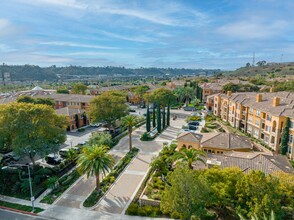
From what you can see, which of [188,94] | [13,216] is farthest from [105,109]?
[188,94]

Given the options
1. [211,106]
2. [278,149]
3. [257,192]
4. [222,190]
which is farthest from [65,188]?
[211,106]

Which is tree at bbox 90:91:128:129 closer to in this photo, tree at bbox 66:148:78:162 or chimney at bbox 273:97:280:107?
tree at bbox 66:148:78:162

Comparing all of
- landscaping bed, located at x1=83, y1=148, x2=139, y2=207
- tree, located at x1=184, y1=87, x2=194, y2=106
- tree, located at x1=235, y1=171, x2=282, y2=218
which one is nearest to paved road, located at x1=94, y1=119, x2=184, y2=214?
landscaping bed, located at x1=83, y1=148, x2=139, y2=207

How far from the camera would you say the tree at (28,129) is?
103 ft

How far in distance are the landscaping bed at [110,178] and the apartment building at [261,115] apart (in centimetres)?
2843

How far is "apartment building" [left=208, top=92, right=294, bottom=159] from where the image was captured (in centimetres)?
4241

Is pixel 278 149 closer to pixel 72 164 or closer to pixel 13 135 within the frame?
pixel 72 164

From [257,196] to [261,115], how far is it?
33087mm

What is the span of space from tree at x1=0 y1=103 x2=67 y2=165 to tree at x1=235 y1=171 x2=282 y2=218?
2765 centimetres

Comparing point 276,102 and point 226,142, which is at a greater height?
point 276,102

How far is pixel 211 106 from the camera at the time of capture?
85.6 metres

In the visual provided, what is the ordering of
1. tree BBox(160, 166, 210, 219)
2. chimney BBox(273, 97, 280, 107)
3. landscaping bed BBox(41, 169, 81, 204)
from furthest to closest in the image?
chimney BBox(273, 97, 280, 107)
landscaping bed BBox(41, 169, 81, 204)
tree BBox(160, 166, 210, 219)

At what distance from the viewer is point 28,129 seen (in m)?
31.4

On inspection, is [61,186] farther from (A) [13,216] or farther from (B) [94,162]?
(B) [94,162]
